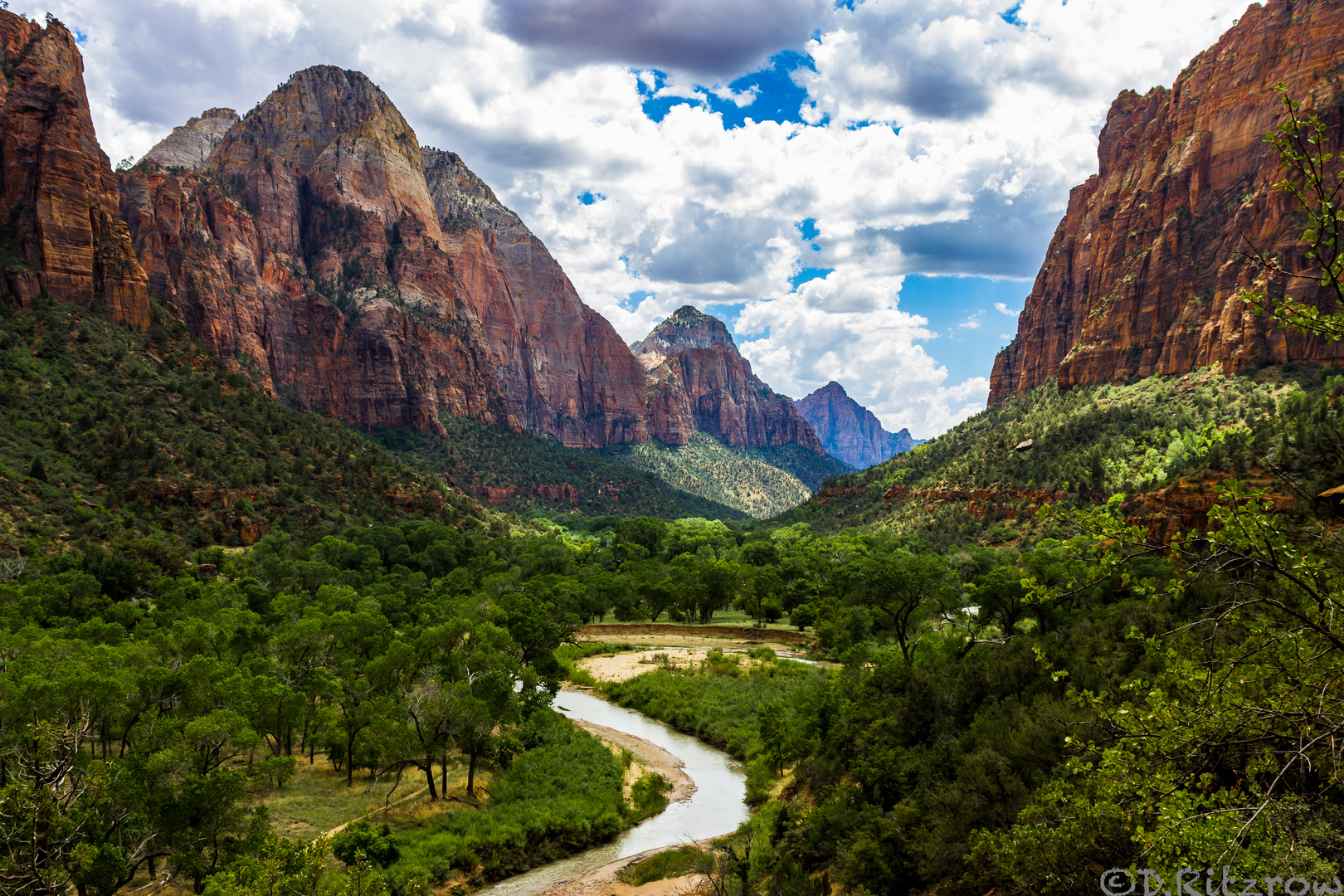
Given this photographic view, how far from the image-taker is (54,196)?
90.4 meters

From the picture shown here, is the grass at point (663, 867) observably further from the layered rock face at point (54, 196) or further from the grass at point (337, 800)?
the layered rock face at point (54, 196)

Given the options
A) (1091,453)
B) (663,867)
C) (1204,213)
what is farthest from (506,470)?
(663,867)

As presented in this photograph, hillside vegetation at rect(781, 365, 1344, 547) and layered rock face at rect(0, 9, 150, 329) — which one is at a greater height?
layered rock face at rect(0, 9, 150, 329)

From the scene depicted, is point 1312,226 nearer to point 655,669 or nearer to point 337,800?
point 337,800

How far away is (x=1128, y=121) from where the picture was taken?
161 m

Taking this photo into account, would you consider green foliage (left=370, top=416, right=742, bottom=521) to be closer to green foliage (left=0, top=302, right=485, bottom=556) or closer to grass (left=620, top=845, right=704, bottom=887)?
green foliage (left=0, top=302, right=485, bottom=556)

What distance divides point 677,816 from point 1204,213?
13681 centimetres

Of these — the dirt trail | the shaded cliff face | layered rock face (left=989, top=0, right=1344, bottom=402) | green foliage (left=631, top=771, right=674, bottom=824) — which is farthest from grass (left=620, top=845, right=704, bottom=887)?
the shaded cliff face

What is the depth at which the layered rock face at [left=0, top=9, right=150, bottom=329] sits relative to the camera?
8619cm

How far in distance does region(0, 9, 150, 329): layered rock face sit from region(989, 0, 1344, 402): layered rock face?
146m

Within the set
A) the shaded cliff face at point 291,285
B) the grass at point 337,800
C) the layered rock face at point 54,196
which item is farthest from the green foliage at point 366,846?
the shaded cliff face at point 291,285

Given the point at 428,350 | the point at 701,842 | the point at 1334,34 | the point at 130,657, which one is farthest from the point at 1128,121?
the point at 130,657

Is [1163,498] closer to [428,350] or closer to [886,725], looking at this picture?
[886,725]

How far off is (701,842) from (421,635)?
22290 millimetres
